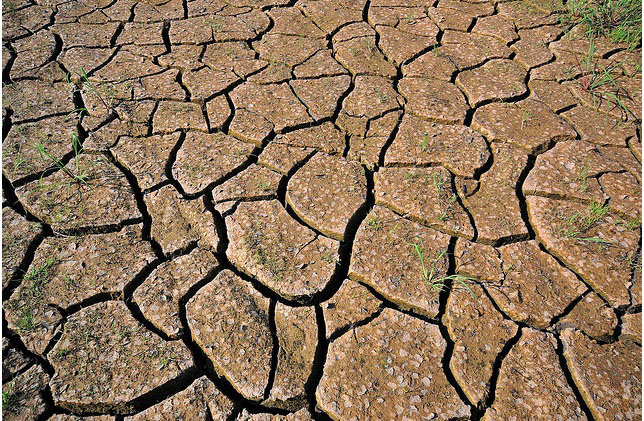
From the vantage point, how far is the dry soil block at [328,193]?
194 cm

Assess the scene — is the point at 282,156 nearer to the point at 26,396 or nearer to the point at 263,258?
the point at 263,258

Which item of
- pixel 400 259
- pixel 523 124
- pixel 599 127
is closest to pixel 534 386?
pixel 400 259

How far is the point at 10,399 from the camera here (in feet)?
4.67

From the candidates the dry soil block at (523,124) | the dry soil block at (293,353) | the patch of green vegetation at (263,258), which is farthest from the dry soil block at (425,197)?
the dry soil block at (293,353)

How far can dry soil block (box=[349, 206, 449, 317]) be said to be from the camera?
67.1 inches

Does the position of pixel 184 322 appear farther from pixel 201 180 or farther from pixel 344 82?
pixel 344 82

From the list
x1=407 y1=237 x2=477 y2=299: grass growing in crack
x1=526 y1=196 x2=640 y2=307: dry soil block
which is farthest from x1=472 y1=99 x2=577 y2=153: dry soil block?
x1=407 y1=237 x2=477 y2=299: grass growing in crack

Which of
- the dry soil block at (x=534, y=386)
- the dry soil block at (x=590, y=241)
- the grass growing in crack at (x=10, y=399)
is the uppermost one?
the dry soil block at (x=590, y=241)

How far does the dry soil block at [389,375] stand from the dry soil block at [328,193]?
1.48 ft

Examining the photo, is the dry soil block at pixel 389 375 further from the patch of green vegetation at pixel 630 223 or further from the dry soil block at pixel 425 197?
the patch of green vegetation at pixel 630 223

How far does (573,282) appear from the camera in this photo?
5.73ft

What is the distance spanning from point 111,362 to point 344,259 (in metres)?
0.87

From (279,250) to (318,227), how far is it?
0.64 feet

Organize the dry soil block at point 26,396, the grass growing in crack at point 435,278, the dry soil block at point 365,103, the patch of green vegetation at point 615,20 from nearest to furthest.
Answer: the dry soil block at point 26,396 < the grass growing in crack at point 435,278 < the dry soil block at point 365,103 < the patch of green vegetation at point 615,20
